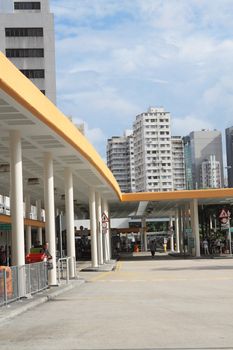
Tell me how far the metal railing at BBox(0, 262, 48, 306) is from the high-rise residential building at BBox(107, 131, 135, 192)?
442 feet

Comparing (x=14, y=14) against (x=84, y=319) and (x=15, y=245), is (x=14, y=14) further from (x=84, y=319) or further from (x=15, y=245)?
(x=84, y=319)

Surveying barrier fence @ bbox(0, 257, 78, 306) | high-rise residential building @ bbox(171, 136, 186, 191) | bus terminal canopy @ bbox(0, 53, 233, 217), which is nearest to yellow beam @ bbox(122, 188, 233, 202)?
bus terminal canopy @ bbox(0, 53, 233, 217)

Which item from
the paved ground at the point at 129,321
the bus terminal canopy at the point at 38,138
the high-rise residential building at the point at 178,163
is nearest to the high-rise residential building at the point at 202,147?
the high-rise residential building at the point at 178,163

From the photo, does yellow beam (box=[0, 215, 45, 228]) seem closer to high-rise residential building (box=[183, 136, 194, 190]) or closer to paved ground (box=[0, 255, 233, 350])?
paved ground (box=[0, 255, 233, 350])

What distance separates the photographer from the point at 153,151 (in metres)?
149

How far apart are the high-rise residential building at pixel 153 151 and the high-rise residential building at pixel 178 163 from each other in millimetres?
2440

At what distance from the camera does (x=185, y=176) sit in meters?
154

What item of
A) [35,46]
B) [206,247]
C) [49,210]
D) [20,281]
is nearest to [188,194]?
[206,247]

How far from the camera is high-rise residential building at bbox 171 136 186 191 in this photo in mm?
150375

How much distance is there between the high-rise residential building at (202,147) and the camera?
153 m

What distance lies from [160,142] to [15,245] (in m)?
128

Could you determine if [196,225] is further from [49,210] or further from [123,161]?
[123,161]

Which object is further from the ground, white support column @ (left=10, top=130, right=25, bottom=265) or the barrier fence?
white support column @ (left=10, top=130, right=25, bottom=265)

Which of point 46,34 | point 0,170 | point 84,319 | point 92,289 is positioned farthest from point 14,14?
point 84,319
